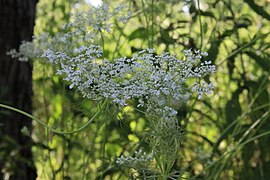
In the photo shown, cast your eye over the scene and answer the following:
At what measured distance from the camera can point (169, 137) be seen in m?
1.13

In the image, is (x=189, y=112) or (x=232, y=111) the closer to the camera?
(x=189, y=112)

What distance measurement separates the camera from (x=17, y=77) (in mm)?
2367

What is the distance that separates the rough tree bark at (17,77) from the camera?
231cm

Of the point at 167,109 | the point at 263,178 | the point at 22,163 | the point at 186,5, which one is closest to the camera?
the point at 167,109

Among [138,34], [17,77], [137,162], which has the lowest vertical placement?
[137,162]

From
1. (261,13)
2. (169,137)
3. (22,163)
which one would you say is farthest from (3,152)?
(169,137)

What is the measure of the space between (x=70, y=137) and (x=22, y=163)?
23 centimetres

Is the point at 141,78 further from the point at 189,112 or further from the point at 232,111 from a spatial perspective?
the point at 232,111

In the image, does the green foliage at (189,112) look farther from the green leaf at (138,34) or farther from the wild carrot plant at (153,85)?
the wild carrot plant at (153,85)

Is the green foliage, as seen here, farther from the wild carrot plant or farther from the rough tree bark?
the wild carrot plant

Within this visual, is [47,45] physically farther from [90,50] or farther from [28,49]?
[90,50]

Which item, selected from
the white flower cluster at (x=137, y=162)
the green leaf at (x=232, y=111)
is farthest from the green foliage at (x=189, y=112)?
the white flower cluster at (x=137, y=162)

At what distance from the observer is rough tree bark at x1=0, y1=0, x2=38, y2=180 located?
91.0 inches

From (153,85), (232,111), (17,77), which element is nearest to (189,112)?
(232,111)
